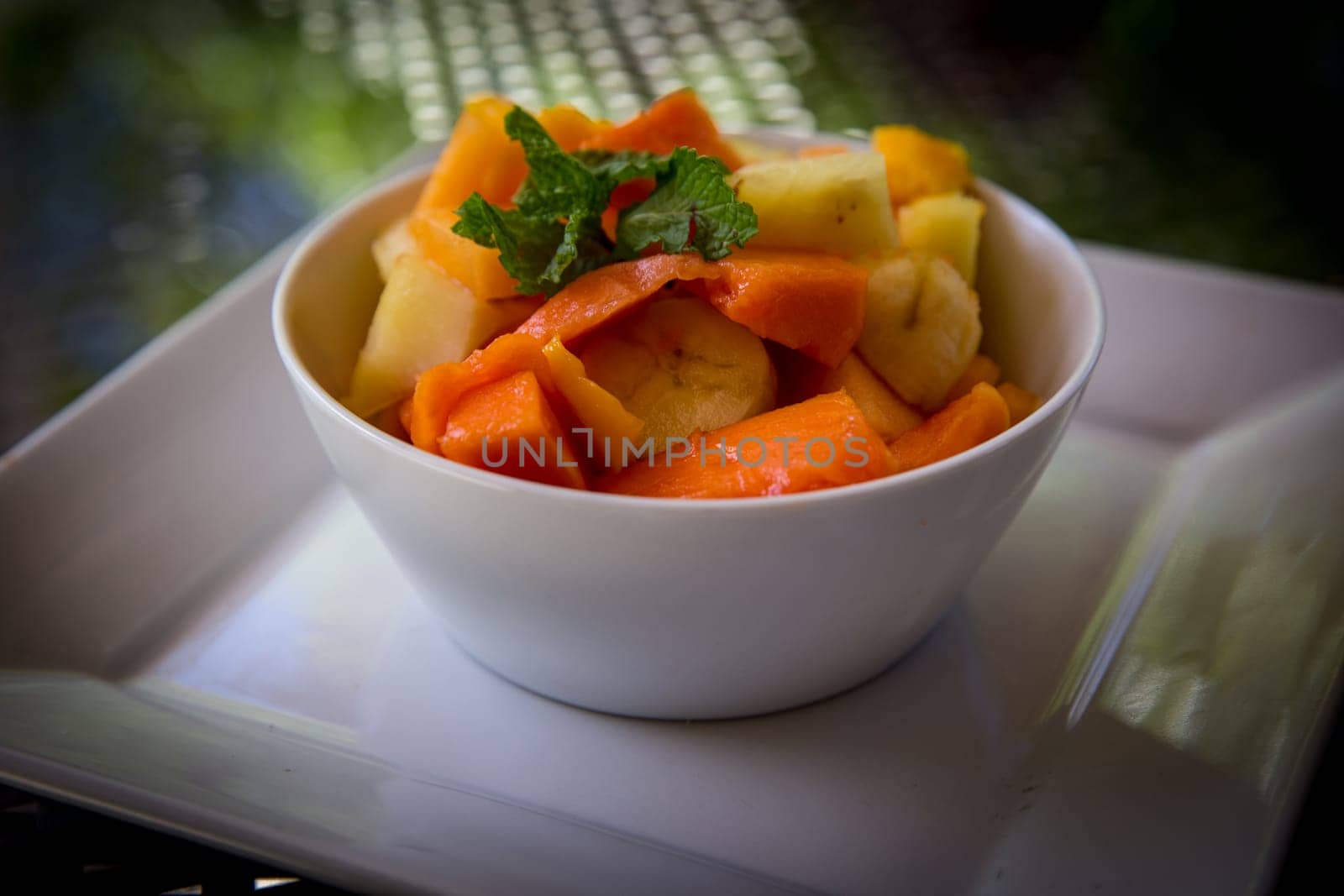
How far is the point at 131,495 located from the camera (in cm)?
137

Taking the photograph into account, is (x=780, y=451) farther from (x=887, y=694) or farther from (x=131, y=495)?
(x=131, y=495)

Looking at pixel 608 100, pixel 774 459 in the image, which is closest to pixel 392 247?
pixel 774 459

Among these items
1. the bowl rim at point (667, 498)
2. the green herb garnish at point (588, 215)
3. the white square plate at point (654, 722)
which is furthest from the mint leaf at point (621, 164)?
the white square plate at point (654, 722)

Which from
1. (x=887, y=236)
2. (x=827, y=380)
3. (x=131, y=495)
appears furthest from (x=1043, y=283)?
(x=131, y=495)

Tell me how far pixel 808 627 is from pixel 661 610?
14cm

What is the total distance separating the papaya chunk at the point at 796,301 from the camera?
1.05m

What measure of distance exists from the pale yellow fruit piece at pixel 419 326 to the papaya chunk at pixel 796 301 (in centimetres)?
23

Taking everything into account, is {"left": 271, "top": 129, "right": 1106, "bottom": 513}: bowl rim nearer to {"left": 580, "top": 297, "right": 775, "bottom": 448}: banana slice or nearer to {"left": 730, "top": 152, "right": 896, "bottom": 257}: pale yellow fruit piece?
{"left": 580, "top": 297, "right": 775, "bottom": 448}: banana slice

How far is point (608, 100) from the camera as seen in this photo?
9.04ft

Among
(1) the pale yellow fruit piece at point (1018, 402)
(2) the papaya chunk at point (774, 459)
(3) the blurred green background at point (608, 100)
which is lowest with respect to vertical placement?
(3) the blurred green background at point (608, 100)

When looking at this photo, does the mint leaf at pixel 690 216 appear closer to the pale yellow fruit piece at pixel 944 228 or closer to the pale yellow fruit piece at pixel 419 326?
the pale yellow fruit piece at pixel 419 326

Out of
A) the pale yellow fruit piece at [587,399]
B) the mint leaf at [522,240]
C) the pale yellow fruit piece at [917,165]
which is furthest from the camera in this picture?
the pale yellow fruit piece at [917,165]

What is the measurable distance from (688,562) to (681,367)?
0.23 m

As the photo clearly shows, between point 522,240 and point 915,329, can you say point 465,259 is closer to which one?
point 522,240
